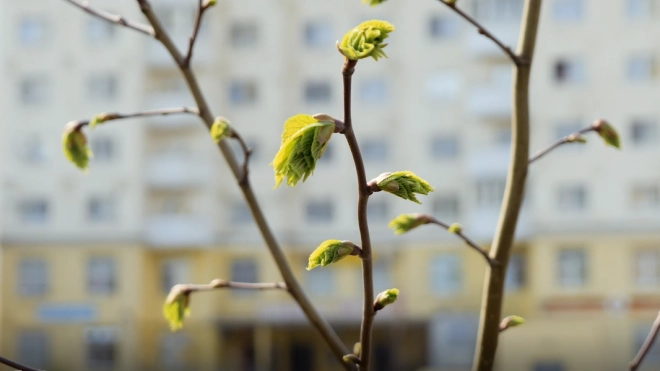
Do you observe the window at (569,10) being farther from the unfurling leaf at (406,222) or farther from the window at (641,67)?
the unfurling leaf at (406,222)

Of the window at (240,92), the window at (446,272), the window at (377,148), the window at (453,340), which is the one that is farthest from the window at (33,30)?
the window at (453,340)

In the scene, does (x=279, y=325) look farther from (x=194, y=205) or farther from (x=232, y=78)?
(x=232, y=78)

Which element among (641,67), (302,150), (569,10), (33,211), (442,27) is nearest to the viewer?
(302,150)

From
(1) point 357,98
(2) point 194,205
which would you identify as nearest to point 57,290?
(2) point 194,205

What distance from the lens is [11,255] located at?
645cm

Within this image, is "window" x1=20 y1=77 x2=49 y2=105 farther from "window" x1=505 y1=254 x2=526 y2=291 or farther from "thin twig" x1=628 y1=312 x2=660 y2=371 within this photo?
"thin twig" x1=628 y1=312 x2=660 y2=371

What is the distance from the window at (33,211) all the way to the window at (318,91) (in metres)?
2.21

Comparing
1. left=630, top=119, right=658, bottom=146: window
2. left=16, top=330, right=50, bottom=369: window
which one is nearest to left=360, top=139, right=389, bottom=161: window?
left=630, top=119, right=658, bottom=146: window

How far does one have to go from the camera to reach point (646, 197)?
5.63 metres

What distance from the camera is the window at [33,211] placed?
20.8 ft

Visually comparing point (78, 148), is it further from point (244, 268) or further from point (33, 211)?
point (33, 211)

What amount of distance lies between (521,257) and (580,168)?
852 mm

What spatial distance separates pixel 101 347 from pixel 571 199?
150 inches

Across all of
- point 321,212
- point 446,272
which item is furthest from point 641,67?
point 321,212
